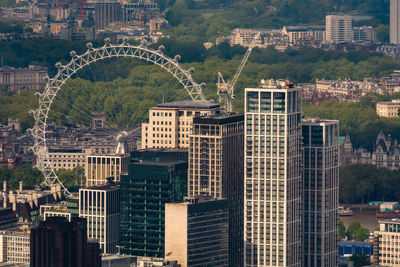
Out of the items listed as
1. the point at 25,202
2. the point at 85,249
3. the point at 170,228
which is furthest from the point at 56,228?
the point at 25,202

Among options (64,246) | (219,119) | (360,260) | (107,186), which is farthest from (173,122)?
(64,246)

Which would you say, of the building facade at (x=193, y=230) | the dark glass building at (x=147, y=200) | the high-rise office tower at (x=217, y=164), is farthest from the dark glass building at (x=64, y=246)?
the high-rise office tower at (x=217, y=164)

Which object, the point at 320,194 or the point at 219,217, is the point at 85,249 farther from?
the point at 320,194

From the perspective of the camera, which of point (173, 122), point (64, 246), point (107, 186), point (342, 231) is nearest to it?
point (64, 246)

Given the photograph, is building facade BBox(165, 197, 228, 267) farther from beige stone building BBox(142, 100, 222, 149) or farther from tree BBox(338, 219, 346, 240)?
tree BBox(338, 219, 346, 240)

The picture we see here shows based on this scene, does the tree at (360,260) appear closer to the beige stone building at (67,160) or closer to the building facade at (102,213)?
the building facade at (102,213)

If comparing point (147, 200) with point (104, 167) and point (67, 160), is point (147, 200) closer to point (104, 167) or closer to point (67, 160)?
point (104, 167)
